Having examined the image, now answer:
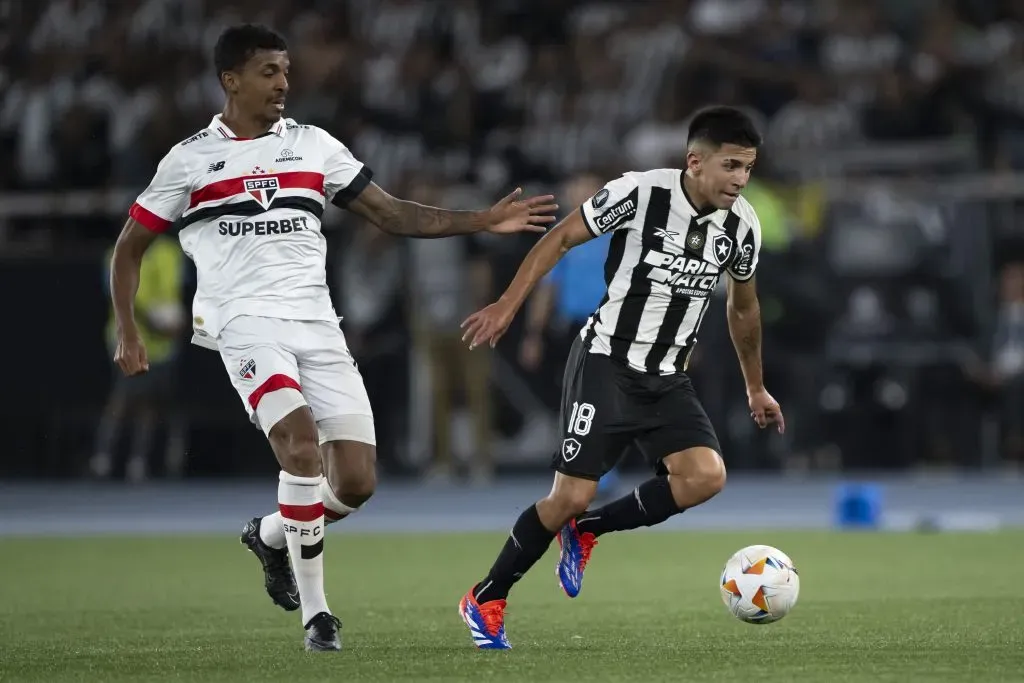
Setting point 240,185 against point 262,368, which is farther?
point 240,185

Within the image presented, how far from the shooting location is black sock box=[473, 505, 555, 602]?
663 cm

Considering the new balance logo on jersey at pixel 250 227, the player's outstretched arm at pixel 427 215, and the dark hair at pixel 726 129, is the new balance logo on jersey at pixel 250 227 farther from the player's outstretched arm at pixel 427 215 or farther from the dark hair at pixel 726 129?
the dark hair at pixel 726 129

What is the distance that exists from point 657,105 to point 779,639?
→ 12.3 metres

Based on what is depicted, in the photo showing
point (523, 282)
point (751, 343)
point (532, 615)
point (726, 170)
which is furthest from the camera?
point (532, 615)

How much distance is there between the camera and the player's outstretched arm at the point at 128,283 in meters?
6.77

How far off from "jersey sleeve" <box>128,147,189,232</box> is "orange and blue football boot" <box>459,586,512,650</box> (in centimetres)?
193

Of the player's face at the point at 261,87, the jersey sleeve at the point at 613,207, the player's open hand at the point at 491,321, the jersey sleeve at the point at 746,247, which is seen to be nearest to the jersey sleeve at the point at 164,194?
the player's face at the point at 261,87

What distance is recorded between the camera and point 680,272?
271 inches

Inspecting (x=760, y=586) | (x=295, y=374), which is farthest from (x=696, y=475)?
(x=295, y=374)

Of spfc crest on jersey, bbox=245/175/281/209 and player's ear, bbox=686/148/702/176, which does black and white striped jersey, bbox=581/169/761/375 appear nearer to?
player's ear, bbox=686/148/702/176

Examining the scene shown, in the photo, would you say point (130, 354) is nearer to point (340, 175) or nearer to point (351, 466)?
point (351, 466)

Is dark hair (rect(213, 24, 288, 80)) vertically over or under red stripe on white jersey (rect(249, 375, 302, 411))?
over

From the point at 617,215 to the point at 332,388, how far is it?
131 cm

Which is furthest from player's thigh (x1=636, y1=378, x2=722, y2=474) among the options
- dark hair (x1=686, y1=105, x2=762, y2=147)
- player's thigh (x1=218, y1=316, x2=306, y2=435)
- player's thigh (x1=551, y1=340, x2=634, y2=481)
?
player's thigh (x1=218, y1=316, x2=306, y2=435)
